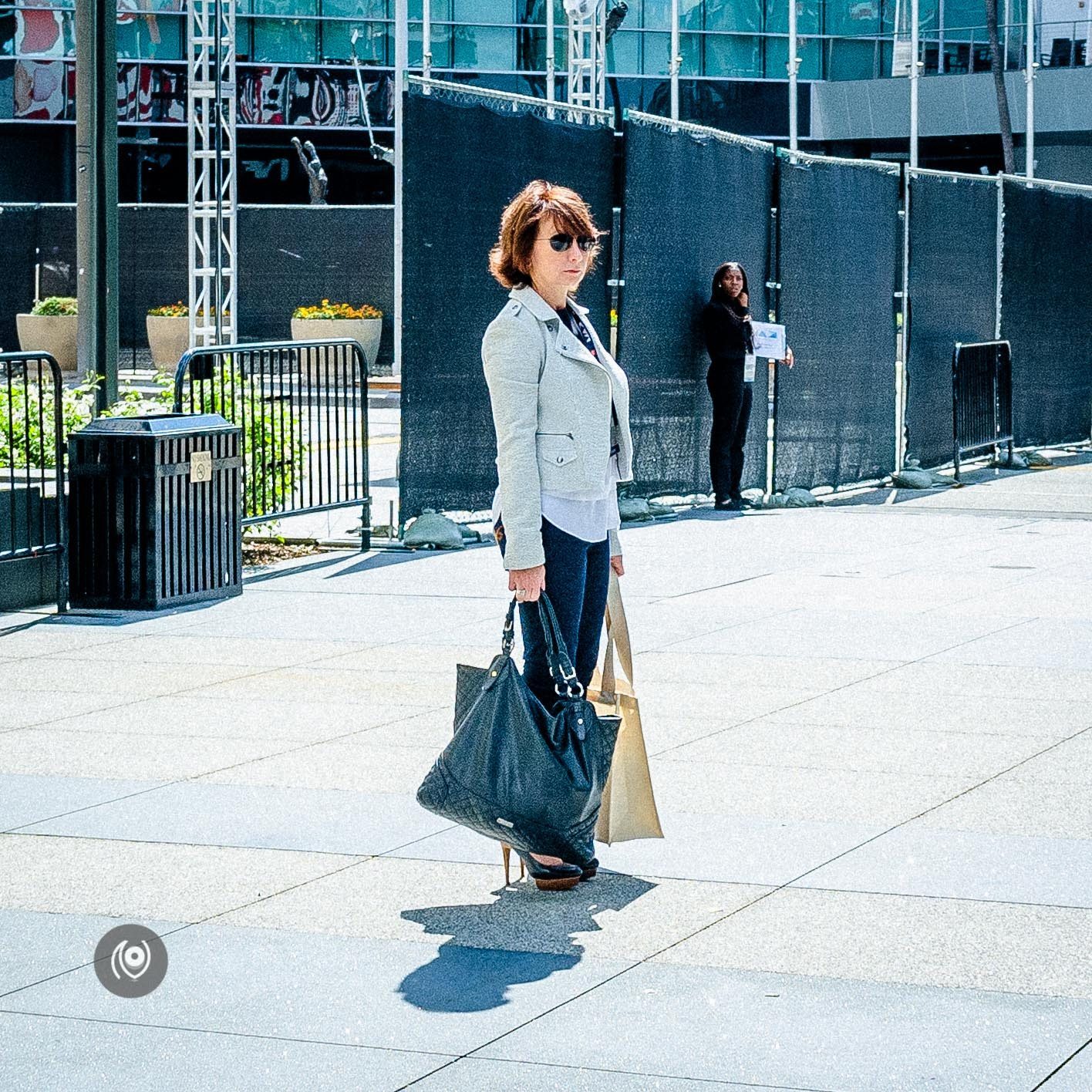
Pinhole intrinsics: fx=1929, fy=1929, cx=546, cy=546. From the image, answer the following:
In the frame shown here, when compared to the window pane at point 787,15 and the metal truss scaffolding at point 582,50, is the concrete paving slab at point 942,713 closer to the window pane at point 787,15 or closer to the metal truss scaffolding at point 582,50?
the metal truss scaffolding at point 582,50

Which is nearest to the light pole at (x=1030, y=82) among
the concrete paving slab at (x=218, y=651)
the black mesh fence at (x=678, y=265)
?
the black mesh fence at (x=678, y=265)

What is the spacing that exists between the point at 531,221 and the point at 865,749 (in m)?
2.46

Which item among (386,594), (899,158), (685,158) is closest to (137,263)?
(899,158)

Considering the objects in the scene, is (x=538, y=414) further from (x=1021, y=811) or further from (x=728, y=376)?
(x=728, y=376)

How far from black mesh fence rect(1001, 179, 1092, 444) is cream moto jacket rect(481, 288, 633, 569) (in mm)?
14333

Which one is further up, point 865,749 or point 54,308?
point 54,308

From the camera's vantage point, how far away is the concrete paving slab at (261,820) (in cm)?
564

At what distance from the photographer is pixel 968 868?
17.4ft

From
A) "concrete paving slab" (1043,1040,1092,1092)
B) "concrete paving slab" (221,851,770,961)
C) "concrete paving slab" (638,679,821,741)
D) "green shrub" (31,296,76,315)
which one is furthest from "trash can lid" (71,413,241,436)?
"green shrub" (31,296,76,315)

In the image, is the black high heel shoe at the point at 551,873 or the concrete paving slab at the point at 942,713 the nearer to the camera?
the black high heel shoe at the point at 551,873

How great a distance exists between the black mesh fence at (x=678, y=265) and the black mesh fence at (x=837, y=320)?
1.51ft

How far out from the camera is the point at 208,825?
580 cm

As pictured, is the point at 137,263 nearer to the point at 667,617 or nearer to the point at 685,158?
the point at 685,158

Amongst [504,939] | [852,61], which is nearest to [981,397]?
[504,939]
